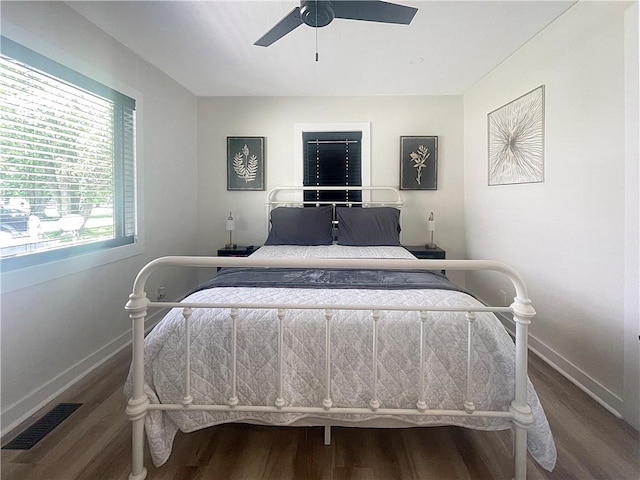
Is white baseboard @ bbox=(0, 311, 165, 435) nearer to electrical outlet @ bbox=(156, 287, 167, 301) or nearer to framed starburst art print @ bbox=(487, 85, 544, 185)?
electrical outlet @ bbox=(156, 287, 167, 301)

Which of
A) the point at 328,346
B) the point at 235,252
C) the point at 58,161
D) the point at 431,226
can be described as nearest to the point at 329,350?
the point at 328,346

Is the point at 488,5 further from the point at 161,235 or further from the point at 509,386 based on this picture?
the point at 161,235

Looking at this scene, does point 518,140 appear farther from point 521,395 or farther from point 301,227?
point 521,395

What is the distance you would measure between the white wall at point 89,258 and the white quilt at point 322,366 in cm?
92

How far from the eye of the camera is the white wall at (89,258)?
5.34 ft

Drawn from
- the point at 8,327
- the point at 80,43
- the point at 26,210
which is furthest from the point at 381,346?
the point at 80,43

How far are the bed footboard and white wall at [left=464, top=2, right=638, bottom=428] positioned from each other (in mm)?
1004

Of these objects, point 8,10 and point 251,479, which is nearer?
point 251,479

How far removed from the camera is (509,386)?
123cm

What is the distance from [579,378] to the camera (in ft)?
6.25

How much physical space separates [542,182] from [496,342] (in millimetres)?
1628

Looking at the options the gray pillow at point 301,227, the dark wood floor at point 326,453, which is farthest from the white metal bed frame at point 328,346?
the gray pillow at point 301,227

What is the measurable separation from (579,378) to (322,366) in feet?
5.87

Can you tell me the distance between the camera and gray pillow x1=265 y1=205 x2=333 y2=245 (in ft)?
9.82
